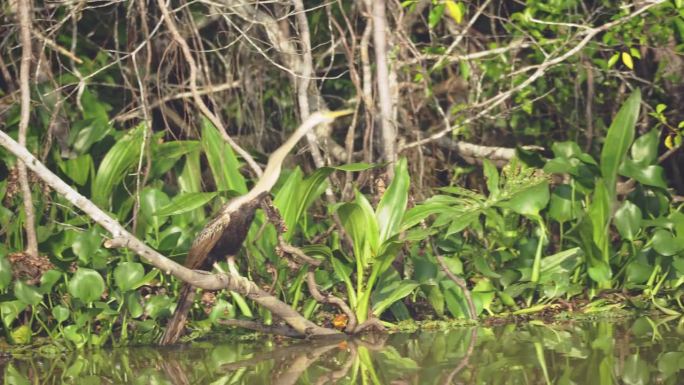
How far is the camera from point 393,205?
17.6ft

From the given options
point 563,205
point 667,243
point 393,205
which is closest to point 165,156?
point 393,205

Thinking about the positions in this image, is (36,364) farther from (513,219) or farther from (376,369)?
(513,219)

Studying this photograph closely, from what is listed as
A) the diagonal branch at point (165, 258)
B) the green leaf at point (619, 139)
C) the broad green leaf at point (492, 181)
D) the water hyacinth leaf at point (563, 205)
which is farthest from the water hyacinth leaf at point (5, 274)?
the green leaf at point (619, 139)

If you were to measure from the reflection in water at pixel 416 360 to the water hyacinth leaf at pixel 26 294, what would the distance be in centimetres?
26

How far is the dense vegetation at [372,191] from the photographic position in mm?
5309

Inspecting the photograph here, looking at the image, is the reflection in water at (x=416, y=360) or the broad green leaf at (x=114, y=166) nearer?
the reflection in water at (x=416, y=360)

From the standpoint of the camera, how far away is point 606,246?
5.58 meters

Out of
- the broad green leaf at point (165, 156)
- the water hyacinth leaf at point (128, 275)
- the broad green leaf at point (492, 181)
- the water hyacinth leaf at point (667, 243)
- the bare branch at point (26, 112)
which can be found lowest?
the water hyacinth leaf at point (667, 243)

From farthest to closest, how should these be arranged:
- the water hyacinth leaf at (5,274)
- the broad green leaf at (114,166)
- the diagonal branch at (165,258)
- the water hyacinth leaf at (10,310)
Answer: the broad green leaf at (114,166) < the water hyacinth leaf at (10,310) < the water hyacinth leaf at (5,274) < the diagonal branch at (165,258)

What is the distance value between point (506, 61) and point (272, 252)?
1.85 metres

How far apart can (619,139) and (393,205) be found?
1.22m

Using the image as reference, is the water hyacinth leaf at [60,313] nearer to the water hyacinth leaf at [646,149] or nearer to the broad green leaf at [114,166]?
the broad green leaf at [114,166]

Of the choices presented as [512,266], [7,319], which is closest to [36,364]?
[7,319]

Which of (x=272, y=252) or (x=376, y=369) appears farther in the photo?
(x=272, y=252)
